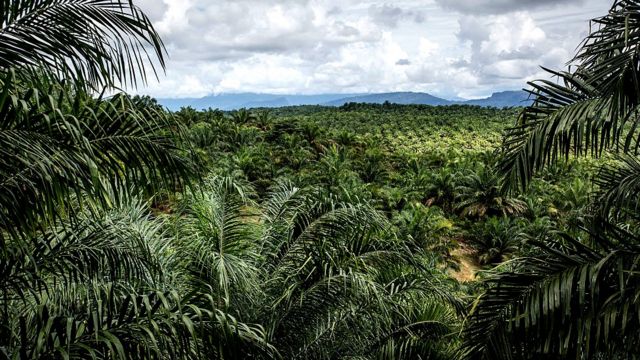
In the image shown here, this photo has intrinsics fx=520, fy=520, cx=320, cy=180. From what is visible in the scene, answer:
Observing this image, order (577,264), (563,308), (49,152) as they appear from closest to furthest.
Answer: (49,152), (563,308), (577,264)

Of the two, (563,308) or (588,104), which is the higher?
(588,104)

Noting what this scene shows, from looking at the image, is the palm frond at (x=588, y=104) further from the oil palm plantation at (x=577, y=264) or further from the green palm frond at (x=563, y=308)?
the green palm frond at (x=563, y=308)

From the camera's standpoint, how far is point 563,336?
152 inches

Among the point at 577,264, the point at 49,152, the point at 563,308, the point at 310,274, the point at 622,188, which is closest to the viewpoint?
the point at 49,152

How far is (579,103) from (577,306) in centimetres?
156

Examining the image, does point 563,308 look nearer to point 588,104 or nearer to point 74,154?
point 588,104

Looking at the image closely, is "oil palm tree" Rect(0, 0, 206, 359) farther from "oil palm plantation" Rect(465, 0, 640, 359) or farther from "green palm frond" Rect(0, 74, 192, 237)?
"oil palm plantation" Rect(465, 0, 640, 359)

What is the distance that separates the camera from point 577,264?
3.99 m

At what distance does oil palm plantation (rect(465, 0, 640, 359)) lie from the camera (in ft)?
12.0

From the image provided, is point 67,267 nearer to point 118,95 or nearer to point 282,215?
point 118,95

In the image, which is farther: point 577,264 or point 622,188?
point 622,188

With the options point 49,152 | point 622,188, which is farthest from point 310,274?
point 49,152

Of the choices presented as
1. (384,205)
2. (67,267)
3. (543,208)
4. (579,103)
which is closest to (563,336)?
(579,103)

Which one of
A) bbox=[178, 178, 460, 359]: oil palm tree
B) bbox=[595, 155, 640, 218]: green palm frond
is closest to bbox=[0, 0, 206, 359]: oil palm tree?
bbox=[178, 178, 460, 359]: oil palm tree
